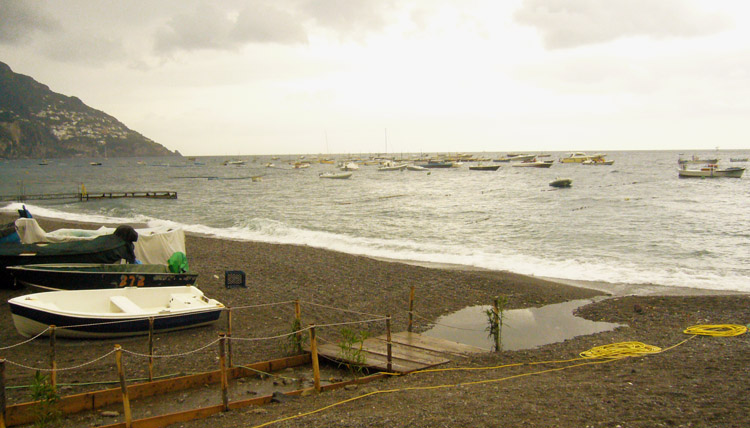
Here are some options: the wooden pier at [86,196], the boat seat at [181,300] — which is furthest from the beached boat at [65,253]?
the wooden pier at [86,196]

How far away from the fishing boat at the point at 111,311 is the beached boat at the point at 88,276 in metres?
0.80

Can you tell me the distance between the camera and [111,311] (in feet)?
37.6

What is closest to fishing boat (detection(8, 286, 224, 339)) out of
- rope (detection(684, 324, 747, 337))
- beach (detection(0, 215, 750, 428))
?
beach (detection(0, 215, 750, 428))

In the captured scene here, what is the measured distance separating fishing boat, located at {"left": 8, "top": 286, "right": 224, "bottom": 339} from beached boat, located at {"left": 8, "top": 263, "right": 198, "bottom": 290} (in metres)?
0.80

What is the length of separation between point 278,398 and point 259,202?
1852 inches

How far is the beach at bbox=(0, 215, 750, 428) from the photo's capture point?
6.69 meters

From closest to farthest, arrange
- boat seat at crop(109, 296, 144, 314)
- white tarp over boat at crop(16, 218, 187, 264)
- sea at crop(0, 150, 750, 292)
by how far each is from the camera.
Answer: boat seat at crop(109, 296, 144, 314)
white tarp over boat at crop(16, 218, 187, 264)
sea at crop(0, 150, 750, 292)

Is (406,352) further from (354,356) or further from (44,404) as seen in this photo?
(44,404)

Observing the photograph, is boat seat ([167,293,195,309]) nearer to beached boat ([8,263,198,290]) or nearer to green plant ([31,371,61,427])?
beached boat ([8,263,198,290])

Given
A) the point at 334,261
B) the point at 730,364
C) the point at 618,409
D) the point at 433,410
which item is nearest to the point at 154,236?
the point at 334,261

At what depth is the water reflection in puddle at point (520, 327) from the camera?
12.0 meters

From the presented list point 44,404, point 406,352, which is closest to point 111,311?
point 44,404

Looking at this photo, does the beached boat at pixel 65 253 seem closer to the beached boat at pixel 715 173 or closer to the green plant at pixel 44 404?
the green plant at pixel 44 404

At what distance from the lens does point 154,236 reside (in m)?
16.4
